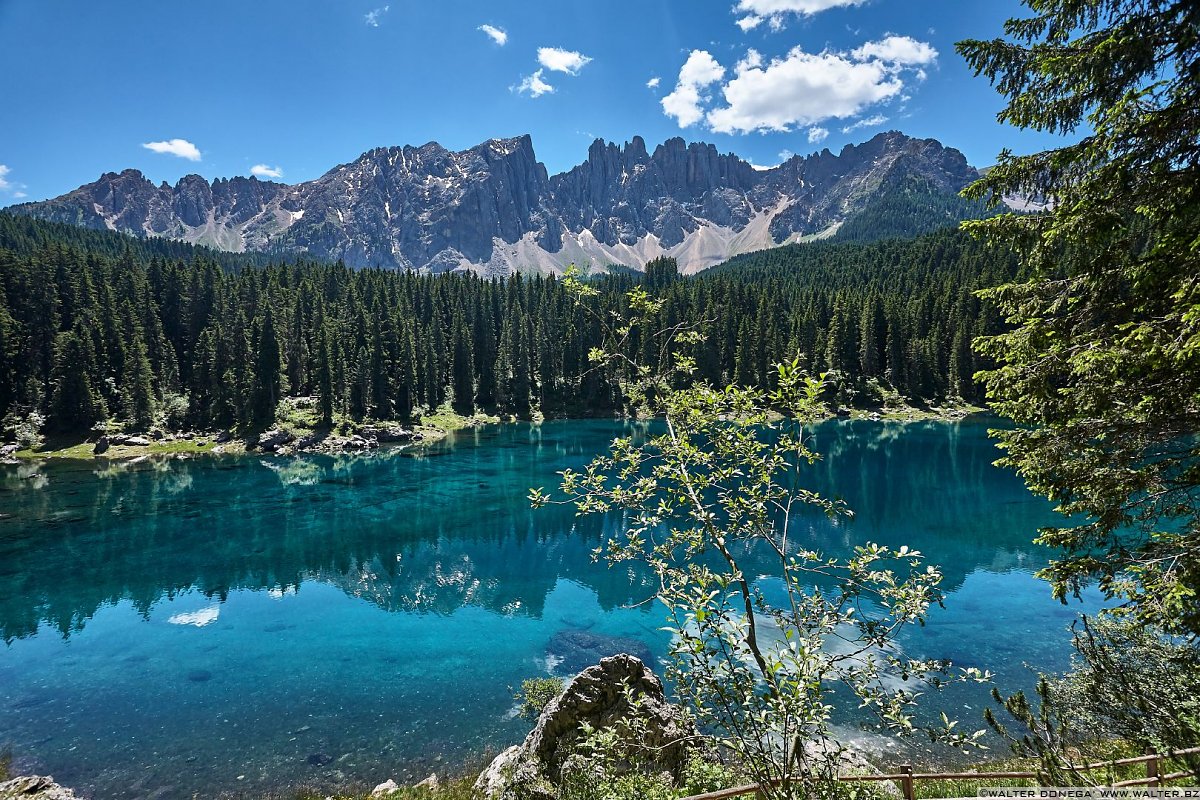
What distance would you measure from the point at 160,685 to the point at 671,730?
20313 millimetres

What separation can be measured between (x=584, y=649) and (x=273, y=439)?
72.9m

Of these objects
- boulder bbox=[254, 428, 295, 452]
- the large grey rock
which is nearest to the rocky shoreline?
boulder bbox=[254, 428, 295, 452]

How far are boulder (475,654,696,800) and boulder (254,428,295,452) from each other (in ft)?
258

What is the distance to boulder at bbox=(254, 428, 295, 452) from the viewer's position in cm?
7950

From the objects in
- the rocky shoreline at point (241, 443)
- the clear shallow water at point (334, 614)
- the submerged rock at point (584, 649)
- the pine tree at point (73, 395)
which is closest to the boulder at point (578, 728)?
the clear shallow water at point (334, 614)

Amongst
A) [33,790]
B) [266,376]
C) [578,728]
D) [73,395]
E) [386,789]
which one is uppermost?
[266,376]

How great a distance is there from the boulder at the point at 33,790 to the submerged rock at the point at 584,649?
14164 mm

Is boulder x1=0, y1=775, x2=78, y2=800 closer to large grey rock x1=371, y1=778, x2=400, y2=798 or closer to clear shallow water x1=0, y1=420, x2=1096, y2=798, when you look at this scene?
clear shallow water x1=0, y1=420, x2=1096, y2=798

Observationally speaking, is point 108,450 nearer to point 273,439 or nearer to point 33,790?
point 273,439

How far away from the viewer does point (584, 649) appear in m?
23.6

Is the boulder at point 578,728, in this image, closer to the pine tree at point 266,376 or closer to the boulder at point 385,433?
the boulder at point 385,433

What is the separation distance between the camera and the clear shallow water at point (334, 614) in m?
17.2

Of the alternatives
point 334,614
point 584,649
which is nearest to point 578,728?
point 584,649

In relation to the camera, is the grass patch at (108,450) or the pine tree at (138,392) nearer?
the grass patch at (108,450)
